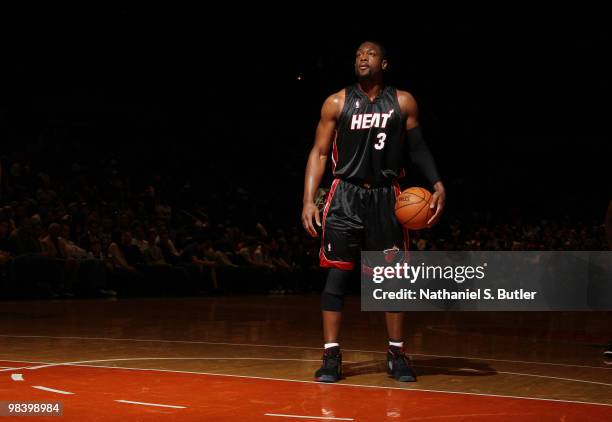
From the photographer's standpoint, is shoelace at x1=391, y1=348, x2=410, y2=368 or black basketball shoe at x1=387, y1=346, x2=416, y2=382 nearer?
black basketball shoe at x1=387, y1=346, x2=416, y2=382

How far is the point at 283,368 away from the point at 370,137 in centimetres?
167

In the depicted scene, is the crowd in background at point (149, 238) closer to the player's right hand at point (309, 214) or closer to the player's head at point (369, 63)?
the player's right hand at point (309, 214)

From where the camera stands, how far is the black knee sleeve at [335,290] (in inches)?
239

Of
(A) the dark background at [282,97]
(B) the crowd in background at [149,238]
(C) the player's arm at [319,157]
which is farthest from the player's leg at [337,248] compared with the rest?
(A) the dark background at [282,97]

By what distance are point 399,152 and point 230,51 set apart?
20.9m

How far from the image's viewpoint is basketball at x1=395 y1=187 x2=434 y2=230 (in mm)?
5816

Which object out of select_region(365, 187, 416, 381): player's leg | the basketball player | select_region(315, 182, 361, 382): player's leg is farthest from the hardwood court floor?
the basketball player

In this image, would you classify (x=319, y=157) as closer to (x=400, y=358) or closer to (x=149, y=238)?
(x=400, y=358)

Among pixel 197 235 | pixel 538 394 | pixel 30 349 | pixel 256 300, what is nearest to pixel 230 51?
pixel 197 235

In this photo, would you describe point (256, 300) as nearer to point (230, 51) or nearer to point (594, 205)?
point (230, 51)

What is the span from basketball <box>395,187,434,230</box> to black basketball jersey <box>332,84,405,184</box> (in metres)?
0.27

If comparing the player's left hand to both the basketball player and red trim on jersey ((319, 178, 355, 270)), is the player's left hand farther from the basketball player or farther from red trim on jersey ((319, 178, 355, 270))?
red trim on jersey ((319, 178, 355, 270))

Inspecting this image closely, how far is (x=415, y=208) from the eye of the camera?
5.82m

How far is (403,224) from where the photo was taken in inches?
236
